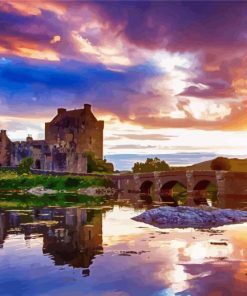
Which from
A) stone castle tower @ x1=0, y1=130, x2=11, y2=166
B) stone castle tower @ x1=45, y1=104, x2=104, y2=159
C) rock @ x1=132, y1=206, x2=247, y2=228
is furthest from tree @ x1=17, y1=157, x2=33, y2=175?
rock @ x1=132, y1=206, x2=247, y2=228

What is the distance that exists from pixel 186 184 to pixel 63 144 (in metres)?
31.9

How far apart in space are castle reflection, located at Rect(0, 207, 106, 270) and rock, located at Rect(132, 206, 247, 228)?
420cm

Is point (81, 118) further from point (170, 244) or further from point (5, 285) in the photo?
point (5, 285)

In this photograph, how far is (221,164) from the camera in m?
92.9

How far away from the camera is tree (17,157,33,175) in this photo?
292 feet

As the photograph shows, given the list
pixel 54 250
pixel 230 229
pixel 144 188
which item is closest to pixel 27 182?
pixel 144 188

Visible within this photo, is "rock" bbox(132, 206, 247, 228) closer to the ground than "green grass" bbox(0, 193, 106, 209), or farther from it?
closer to the ground

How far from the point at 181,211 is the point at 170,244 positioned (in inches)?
509

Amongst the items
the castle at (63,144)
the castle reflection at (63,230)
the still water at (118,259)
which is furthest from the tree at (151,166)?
the still water at (118,259)

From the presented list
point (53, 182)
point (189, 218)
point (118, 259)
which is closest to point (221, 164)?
point (53, 182)

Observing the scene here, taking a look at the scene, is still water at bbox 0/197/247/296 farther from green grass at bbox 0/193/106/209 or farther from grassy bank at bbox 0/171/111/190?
grassy bank at bbox 0/171/111/190

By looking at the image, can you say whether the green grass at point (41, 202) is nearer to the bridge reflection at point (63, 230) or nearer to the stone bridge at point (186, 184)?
the bridge reflection at point (63, 230)

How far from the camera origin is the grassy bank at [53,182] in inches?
3155

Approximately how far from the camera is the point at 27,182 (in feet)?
270
